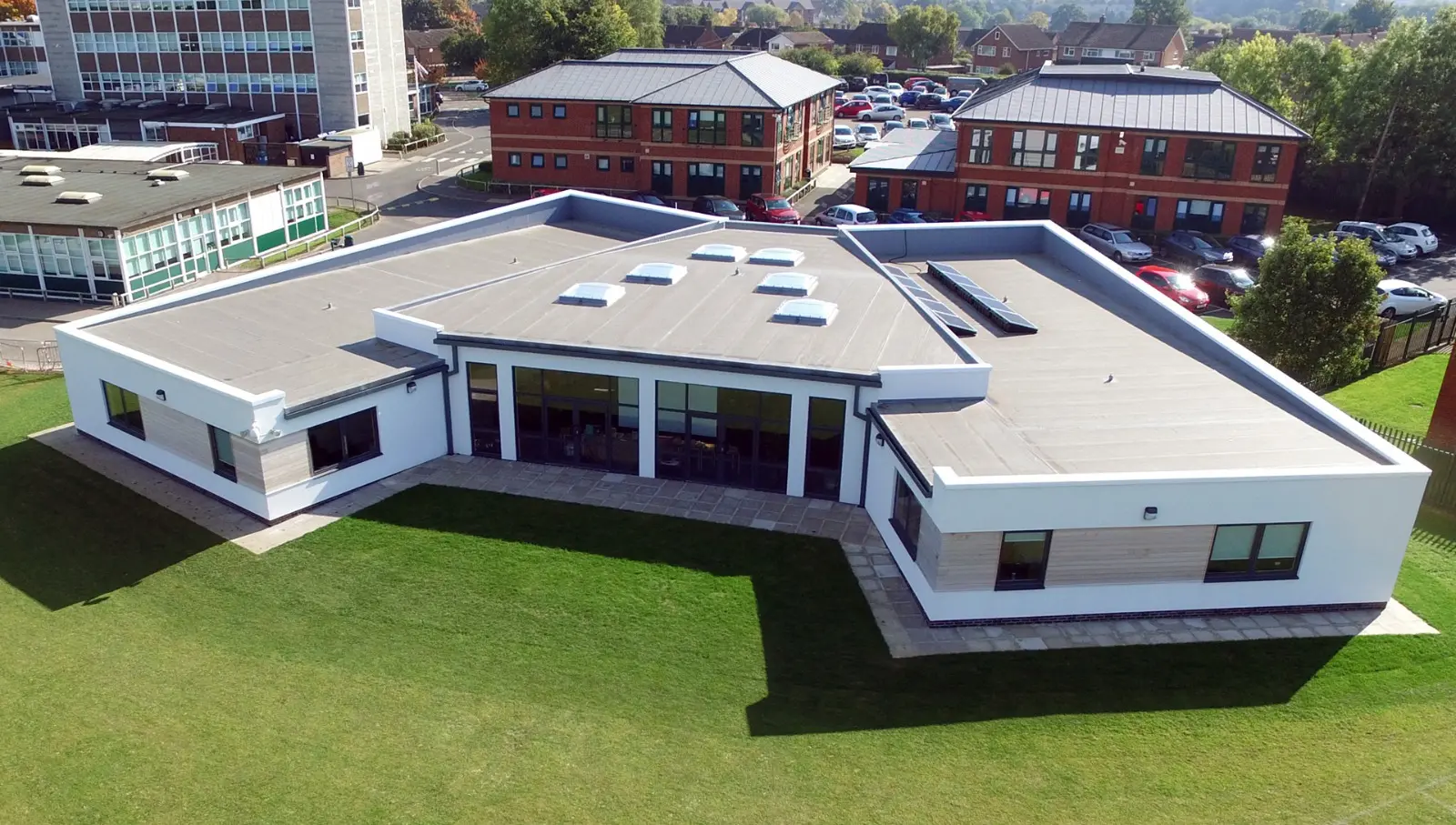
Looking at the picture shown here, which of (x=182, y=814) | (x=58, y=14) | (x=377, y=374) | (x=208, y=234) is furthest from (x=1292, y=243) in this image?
(x=58, y=14)

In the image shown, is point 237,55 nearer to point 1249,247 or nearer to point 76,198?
point 76,198

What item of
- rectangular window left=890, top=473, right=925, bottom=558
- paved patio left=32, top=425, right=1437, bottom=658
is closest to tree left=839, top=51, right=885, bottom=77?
paved patio left=32, top=425, right=1437, bottom=658

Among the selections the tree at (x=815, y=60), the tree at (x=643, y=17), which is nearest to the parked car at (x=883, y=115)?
the tree at (x=815, y=60)

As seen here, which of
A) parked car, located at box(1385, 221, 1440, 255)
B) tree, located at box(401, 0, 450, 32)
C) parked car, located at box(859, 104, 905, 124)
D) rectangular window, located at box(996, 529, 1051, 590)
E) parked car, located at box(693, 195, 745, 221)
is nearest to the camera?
rectangular window, located at box(996, 529, 1051, 590)

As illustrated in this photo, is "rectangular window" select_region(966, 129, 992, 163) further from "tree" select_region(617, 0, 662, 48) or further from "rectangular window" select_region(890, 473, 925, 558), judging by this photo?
"tree" select_region(617, 0, 662, 48)

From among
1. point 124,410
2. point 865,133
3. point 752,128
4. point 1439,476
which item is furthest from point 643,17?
point 1439,476

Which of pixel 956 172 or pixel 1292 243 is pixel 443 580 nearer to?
pixel 1292 243
